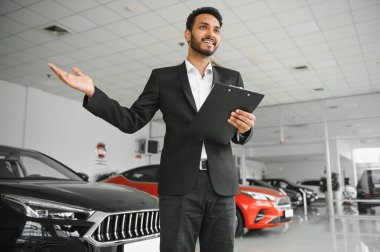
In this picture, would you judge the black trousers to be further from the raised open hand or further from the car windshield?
the car windshield

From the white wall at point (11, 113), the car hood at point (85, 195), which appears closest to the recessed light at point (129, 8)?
the car hood at point (85, 195)

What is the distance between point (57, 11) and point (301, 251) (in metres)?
4.28

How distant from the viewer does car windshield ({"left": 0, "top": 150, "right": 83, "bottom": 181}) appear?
2244mm

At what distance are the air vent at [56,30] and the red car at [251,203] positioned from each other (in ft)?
7.87

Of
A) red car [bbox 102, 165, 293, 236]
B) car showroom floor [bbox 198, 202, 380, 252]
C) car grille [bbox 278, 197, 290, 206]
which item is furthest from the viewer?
car grille [bbox 278, 197, 290, 206]

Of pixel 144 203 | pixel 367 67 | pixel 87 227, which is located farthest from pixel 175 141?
pixel 367 67

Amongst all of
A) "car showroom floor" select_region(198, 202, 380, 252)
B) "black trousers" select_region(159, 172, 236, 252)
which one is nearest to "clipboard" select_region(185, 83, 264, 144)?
"black trousers" select_region(159, 172, 236, 252)

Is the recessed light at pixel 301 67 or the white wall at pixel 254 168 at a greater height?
the recessed light at pixel 301 67

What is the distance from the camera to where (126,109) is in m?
1.05

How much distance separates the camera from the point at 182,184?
99 centimetres

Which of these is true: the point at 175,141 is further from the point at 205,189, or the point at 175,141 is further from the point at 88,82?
the point at 88,82

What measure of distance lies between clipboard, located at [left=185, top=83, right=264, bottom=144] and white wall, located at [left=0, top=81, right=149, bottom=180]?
7.35m

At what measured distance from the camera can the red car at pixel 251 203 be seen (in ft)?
13.9

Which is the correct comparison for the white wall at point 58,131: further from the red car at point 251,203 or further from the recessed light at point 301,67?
the recessed light at point 301,67
